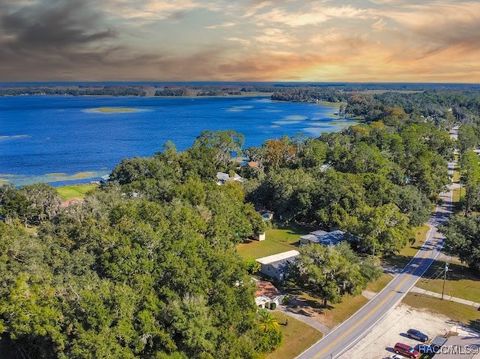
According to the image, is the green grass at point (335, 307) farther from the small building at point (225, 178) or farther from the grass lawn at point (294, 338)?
the small building at point (225, 178)

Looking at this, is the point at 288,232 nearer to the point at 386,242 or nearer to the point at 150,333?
the point at 386,242

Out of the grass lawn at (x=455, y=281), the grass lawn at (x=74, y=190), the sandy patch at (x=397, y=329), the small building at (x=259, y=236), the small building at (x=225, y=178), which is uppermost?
the small building at (x=225, y=178)

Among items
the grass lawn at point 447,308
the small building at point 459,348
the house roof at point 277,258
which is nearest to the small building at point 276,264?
the house roof at point 277,258

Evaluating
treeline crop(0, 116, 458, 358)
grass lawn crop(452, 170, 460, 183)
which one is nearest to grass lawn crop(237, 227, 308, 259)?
treeline crop(0, 116, 458, 358)

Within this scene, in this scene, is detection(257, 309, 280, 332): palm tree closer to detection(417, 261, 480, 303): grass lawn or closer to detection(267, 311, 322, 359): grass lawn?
detection(267, 311, 322, 359): grass lawn

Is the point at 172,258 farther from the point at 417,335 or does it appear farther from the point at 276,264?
the point at 417,335

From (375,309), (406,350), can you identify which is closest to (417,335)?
(406,350)
